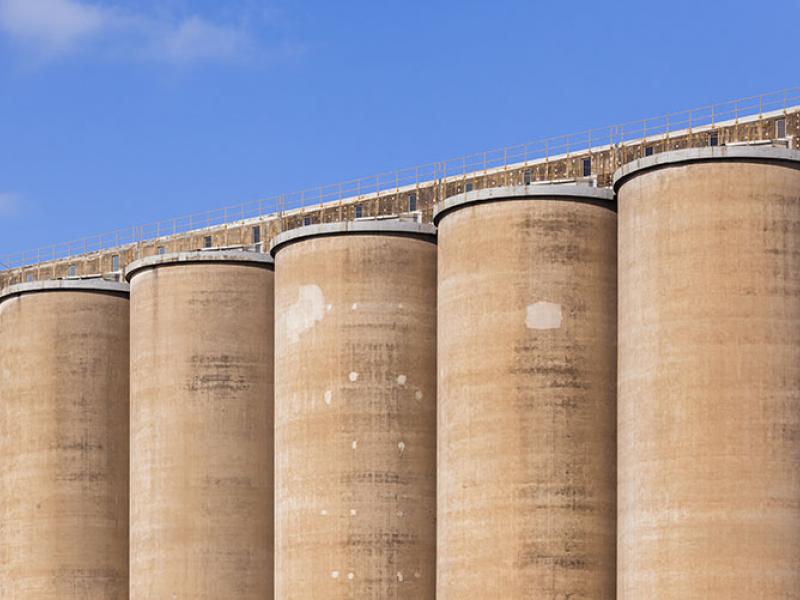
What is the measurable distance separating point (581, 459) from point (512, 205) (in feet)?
29.4

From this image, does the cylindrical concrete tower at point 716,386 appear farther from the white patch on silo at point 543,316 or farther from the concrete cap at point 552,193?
the concrete cap at point 552,193

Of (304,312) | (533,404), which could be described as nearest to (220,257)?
(304,312)

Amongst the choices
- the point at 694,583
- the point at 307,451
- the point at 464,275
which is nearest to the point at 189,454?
the point at 307,451

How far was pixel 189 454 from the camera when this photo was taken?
257 ft

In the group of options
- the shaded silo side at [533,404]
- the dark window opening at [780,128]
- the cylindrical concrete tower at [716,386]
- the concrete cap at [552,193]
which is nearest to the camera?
the cylindrical concrete tower at [716,386]

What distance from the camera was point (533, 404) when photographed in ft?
221

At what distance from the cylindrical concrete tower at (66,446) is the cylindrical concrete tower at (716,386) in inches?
1052

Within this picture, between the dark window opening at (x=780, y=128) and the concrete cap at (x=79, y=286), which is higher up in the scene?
the dark window opening at (x=780, y=128)

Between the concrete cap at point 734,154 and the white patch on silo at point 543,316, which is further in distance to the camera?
the white patch on silo at point 543,316

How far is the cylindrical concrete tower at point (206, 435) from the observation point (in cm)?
7762

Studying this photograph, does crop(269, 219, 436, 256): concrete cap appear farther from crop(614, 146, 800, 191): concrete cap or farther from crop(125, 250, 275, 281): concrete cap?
crop(614, 146, 800, 191): concrete cap

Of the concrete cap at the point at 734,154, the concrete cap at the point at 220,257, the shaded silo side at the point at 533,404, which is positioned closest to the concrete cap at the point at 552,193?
the shaded silo side at the point at 533,404

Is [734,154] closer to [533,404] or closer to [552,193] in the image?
[552,193]

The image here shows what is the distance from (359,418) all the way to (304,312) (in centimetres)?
461
